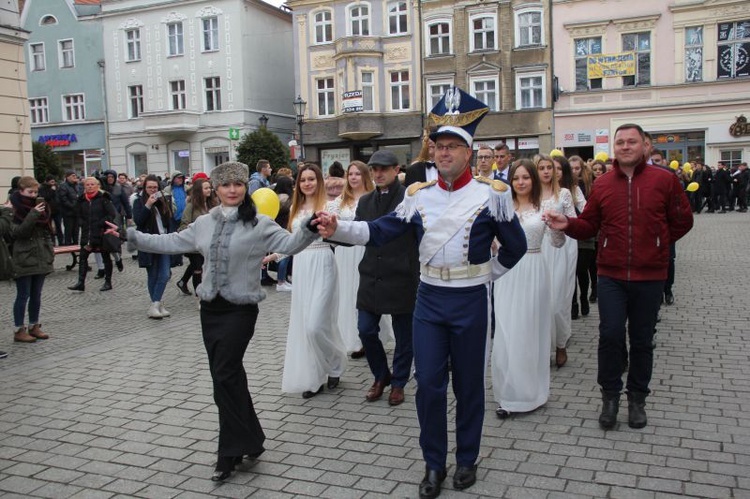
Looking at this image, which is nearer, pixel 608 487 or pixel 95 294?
pixel 608 487

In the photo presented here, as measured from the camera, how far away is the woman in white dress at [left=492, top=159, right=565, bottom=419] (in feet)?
17.7

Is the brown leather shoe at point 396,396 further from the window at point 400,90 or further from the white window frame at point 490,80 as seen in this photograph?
the window at point 400,90

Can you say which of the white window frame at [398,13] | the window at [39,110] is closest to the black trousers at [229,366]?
the white window frame at [398,13]

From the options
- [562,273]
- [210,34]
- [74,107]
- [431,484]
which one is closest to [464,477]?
[431,484]

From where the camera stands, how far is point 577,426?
510cm

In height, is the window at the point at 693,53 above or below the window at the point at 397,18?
below

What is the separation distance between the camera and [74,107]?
42375 mm

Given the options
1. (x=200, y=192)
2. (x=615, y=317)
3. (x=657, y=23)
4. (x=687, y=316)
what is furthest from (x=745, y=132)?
(x=615, y=317)

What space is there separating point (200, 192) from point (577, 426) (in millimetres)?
7060

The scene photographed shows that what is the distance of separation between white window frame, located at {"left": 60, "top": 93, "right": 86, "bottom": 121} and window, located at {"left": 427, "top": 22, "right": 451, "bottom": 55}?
21412 mm

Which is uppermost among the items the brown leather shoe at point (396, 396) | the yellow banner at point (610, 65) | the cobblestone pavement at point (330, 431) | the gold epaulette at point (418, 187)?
the yellow banner at point (610, 65)

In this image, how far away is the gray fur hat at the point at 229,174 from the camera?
14.8ft

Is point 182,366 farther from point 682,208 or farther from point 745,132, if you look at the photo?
point 745,132

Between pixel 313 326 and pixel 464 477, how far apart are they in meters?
2.27
